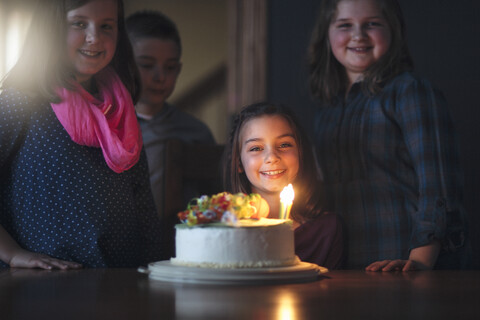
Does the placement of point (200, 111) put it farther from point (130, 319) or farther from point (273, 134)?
point (130, 319)

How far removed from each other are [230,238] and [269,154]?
0.63 metres

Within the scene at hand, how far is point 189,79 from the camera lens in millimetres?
4770

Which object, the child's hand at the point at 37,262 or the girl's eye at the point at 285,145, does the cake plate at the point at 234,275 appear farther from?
the girl's eye at the point at 285,145

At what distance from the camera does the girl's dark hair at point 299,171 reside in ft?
6.18

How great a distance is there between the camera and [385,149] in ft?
6.24

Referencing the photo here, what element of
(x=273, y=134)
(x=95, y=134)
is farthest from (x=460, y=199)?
(x=95, y=134)

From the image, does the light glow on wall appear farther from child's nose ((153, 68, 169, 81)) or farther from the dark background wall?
the dark background wall

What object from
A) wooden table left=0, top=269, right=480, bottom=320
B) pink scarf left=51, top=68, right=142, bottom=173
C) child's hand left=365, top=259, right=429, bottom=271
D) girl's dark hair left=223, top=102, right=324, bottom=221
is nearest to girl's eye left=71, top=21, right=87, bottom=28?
pink scarf left=51, top=68, right=142, bottom=173

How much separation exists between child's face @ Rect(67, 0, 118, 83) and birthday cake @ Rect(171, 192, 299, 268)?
728 millimetres

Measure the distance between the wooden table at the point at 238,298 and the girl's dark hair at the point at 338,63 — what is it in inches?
33.7

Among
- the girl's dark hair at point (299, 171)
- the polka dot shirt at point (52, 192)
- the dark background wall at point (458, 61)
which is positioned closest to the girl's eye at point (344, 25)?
the girl's dark hair at point (299, 171)

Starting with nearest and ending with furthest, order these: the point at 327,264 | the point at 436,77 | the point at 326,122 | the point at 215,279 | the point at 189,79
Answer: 1. the point at 215,279
2. the point at 327,264
3. the point at 326,122
4. the point at 436,77
5. the point at 189,79

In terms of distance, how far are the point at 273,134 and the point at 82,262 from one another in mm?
669

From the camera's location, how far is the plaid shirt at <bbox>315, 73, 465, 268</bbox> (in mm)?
1761
